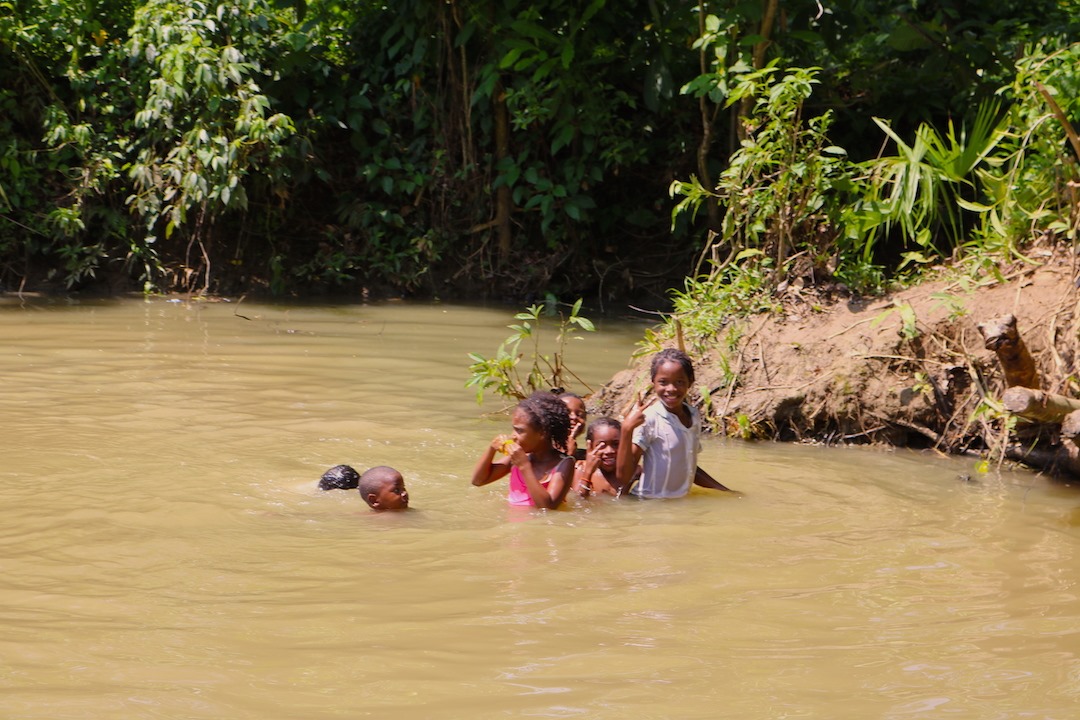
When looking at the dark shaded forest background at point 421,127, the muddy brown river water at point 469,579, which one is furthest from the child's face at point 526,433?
the dark shaded forest background at point 421,127

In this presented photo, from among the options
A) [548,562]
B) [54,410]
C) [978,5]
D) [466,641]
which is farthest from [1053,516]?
[978,5]

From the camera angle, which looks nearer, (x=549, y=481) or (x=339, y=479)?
(x=549, y=481)

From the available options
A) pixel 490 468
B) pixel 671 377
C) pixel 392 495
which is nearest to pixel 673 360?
pixel 671 377

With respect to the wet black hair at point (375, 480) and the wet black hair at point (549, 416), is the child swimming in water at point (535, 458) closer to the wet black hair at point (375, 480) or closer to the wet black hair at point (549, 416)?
the wet black hair at point (549, 416)

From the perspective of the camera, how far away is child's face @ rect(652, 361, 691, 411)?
5.76 m

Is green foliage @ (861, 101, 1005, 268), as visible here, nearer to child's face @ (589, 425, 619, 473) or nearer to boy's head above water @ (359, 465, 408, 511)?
child's face @ (589, 425, 619, 473)

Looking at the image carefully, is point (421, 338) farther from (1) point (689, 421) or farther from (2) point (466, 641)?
(2) point (466, 641)

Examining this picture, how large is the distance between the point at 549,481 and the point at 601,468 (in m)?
0.46

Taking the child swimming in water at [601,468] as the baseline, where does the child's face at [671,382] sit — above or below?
above

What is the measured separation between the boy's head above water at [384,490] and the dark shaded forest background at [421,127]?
248 inches

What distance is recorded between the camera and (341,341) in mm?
10180

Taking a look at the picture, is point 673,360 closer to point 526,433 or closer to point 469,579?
point 526,433

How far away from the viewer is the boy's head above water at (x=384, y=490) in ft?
17.6

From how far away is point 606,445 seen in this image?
6.01 metres
